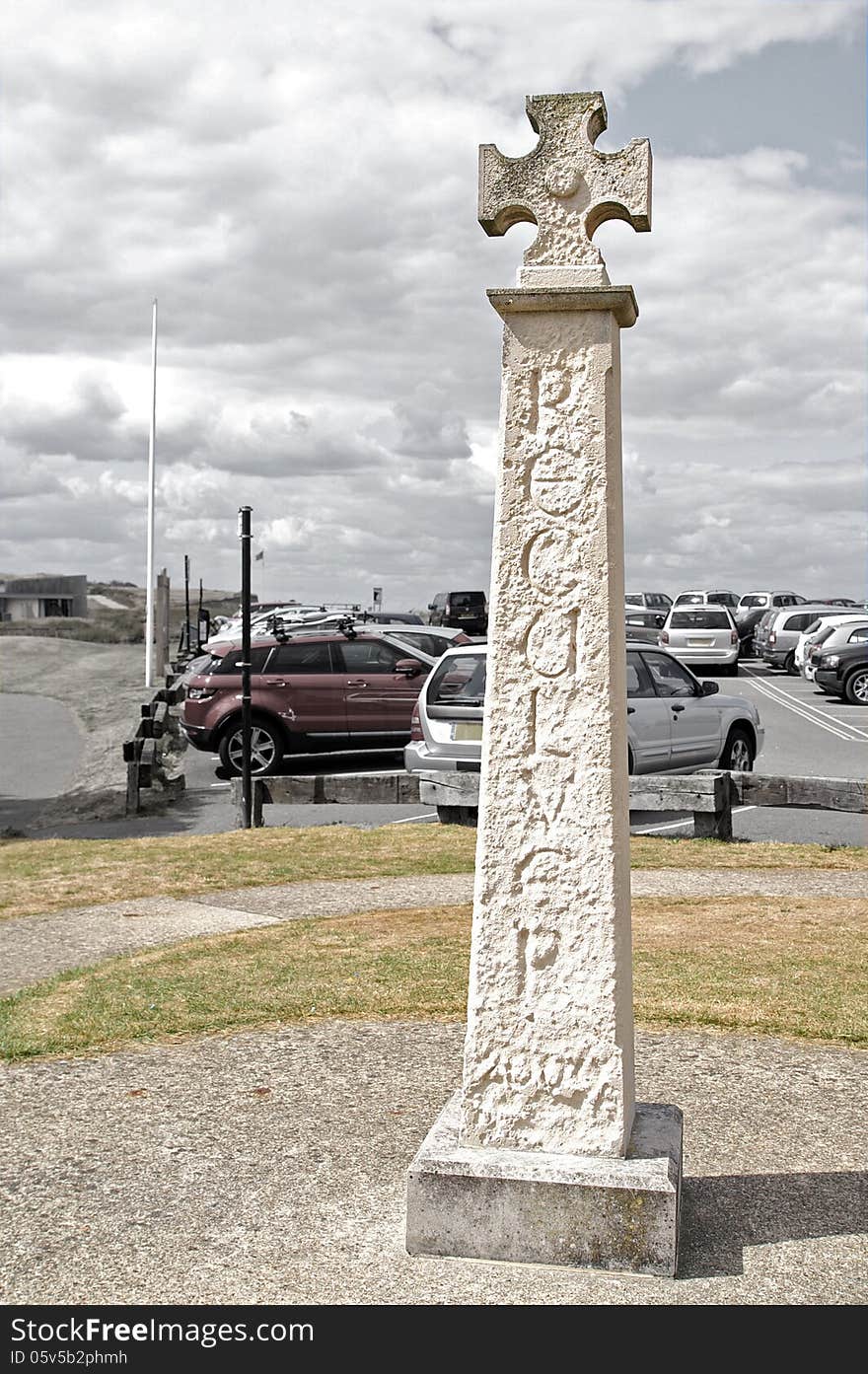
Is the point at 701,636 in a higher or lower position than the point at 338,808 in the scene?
higher

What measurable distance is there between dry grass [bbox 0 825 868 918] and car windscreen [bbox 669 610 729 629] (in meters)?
24.1

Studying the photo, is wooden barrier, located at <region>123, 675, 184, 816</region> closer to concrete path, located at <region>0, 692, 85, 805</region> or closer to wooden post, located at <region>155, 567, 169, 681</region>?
concrete path, located at <region>0, 692, 85, 805</region>

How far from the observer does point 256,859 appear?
36.1 feet

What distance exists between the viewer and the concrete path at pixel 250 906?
8.00m

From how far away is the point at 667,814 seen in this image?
13.6 metres

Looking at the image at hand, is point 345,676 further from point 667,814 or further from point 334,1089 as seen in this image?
point 334,1089

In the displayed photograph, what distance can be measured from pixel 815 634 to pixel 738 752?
19.6 meters

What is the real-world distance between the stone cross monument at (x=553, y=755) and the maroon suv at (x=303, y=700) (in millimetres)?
12283

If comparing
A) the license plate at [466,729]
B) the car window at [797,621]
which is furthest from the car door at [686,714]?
the car window at [797,621]

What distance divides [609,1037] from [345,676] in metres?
13.0

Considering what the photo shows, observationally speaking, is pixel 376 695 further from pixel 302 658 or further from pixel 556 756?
pixel 556 756

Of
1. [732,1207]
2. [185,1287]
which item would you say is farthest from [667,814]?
[185,1287]

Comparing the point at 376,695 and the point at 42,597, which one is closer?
the point at 376,695

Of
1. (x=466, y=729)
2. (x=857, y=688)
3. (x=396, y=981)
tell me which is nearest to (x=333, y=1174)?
(x=396, y=981)
